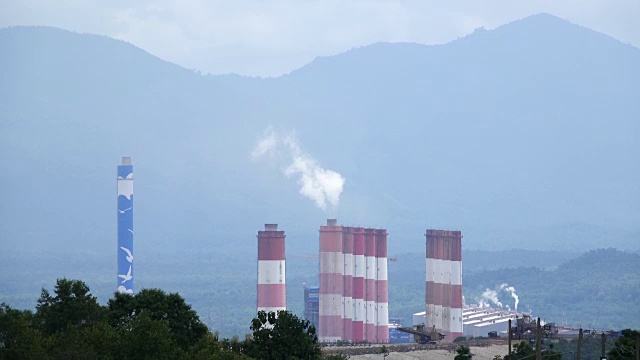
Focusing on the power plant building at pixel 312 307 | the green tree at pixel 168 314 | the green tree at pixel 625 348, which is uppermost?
the power plant building at pixel 312 307

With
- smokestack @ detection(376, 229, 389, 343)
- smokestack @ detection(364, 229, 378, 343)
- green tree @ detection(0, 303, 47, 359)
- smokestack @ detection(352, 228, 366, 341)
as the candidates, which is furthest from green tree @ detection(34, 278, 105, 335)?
smokestack @ detection(376, 229, 389, 343)

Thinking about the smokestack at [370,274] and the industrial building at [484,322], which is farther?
the smokestack at [370,274]

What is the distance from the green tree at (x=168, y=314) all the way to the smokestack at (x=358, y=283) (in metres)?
79.6

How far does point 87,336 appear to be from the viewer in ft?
153

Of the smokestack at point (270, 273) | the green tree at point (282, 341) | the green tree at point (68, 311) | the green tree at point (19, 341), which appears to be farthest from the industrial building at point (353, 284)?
the green tree at point (19, 341)

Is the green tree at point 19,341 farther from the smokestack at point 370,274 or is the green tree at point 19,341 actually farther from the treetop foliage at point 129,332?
the smokestack at point 370,274

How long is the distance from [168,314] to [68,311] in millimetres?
3949

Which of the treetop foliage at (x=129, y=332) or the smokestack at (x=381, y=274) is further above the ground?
the smokestack at (x=381, y=274)

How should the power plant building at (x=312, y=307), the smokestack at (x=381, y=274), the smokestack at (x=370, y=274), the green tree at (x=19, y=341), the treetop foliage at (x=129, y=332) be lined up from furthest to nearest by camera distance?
1. the power plant building at (x=312, y=307)
2. the smokestack at (x=370, y=274)
3. the smokestack at (x=381, y=274)
4. the treetop foliage at (x=129, y=332)
5. the green tree at (x=19, y=341)

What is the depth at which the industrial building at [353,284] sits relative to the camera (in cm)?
13550

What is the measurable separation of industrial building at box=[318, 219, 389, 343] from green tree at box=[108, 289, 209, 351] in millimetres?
79254

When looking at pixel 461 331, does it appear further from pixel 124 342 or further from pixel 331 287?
pixel 124 342

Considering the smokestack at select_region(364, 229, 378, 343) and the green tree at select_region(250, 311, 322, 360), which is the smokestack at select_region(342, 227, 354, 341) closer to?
the smokestack at select_region(364, 229, 378, 343)

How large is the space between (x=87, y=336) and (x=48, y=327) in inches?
253
